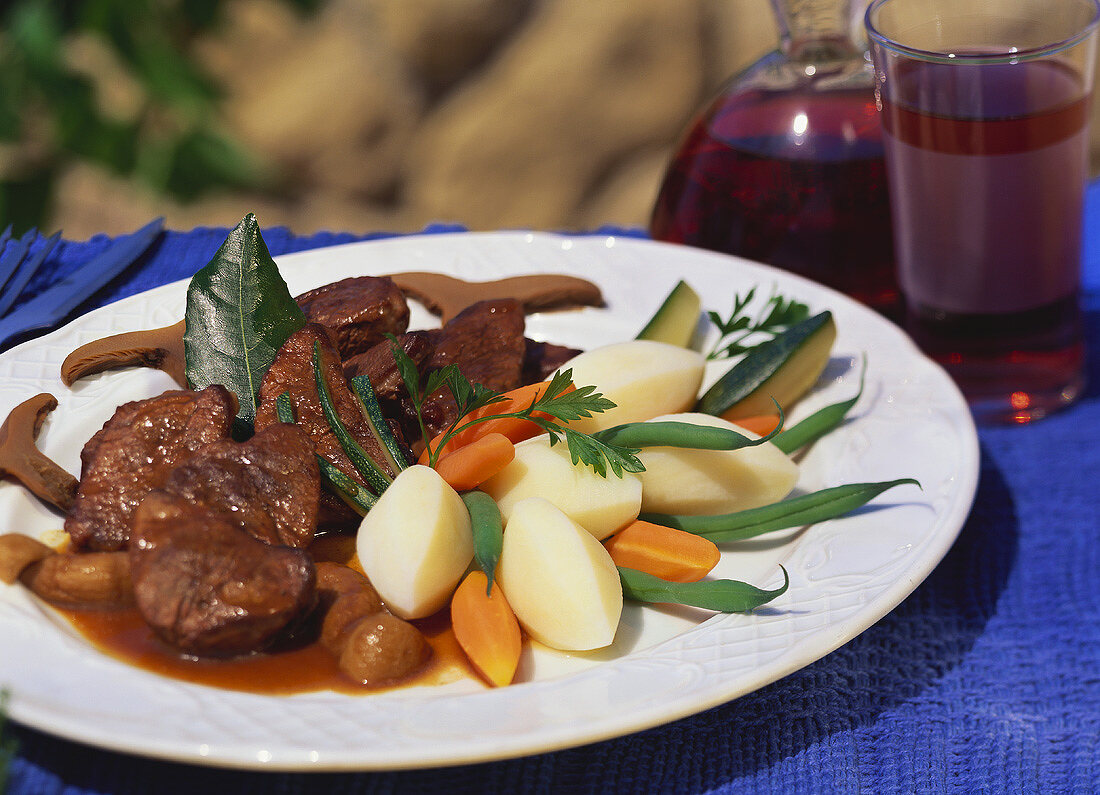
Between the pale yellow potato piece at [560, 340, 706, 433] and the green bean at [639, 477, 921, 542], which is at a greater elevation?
the pale yellow potato piece at [560, 340, 706, 433]

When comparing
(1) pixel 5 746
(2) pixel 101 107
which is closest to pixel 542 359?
(1) pixel 5 746

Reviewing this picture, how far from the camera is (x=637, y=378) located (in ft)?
4.80

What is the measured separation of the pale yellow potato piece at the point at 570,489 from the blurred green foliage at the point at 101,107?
8.98 feet

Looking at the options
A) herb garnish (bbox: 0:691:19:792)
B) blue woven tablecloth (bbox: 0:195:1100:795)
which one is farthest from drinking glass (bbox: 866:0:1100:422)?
herb garnish (bbox: 0:691:19:792)

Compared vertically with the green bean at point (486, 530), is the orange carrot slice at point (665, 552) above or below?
below

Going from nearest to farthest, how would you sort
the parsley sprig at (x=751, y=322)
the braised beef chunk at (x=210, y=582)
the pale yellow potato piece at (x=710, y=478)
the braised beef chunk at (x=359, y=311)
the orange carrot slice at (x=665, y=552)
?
the braised beef chunk at (x=210, y=582) → the orange carrot slice at (x=665, y=552) → the pale yellow potato piece at (x=710, y=478) → the braised beef chunk at (x=359, y=311) → the parsley sprig at (x=751, y=322)

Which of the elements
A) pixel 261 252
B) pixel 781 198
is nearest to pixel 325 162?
pixel 781 198

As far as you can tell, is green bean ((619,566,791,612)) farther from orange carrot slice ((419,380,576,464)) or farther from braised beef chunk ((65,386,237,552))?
braised beef chunk ((65,386,237,552))

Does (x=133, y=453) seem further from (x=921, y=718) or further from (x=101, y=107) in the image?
(x=101, y=107)

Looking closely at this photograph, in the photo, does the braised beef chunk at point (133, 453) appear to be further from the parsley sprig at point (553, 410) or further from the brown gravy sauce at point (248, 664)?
the parsley sprig at point (553, 410)

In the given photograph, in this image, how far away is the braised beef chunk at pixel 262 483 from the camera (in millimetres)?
1145

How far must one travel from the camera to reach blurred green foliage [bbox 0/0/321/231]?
11.1 feet

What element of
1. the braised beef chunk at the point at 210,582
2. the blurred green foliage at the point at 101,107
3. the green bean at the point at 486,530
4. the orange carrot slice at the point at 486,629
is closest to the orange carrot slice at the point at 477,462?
the green bean at the point at 486,530

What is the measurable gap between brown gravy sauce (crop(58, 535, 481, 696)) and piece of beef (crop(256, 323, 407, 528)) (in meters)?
0.24
